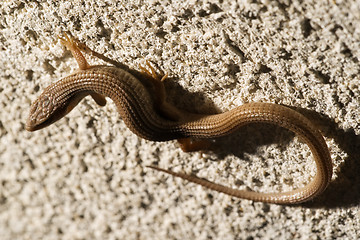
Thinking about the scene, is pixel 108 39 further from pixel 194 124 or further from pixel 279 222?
pixel 279 222

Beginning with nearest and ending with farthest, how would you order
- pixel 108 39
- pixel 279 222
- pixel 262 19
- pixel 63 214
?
1. pixel 262 19
2. pixel 108 39
3. pixel 279 222
4. pixel 63 214

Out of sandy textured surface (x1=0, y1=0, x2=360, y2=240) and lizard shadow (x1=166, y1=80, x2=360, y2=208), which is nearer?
sandy textured surface (x1=0, y1=0, x2=360, y2=240)

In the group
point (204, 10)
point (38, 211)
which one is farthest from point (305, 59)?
point (38, 211)

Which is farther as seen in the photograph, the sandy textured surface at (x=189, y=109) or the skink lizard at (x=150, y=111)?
the skink lizard at (x=150, y=111)
